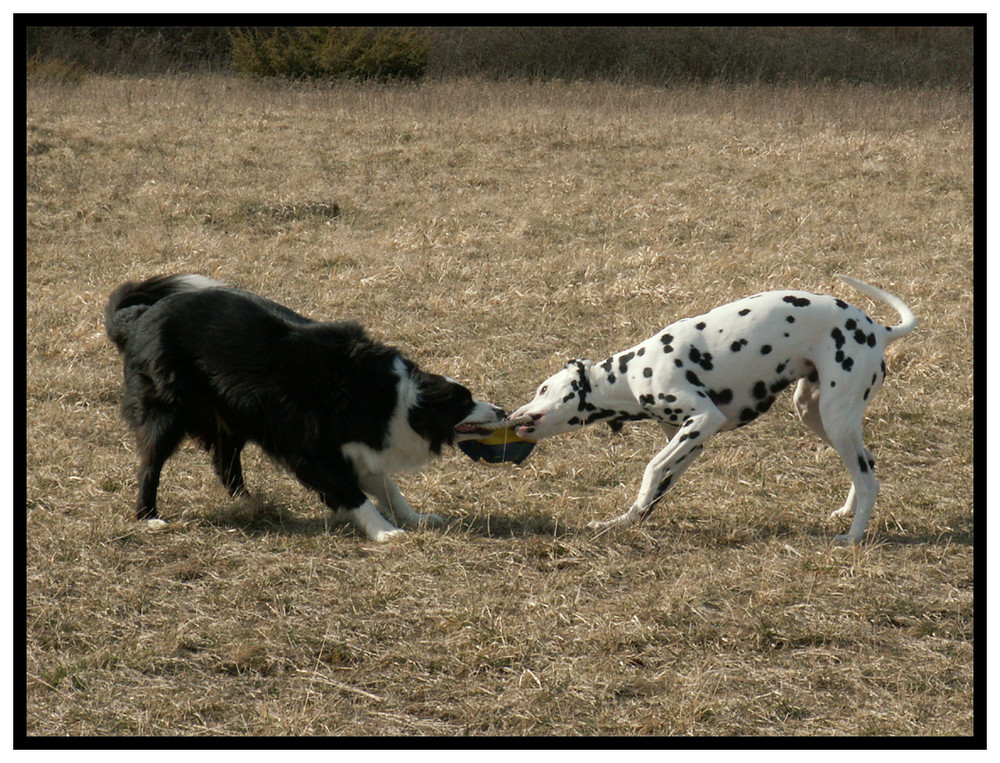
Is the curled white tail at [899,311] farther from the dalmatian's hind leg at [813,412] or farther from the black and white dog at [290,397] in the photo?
the black and white dog at [290,397]

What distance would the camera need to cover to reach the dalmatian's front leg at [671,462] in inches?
203

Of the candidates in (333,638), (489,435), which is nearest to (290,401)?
(489,435)

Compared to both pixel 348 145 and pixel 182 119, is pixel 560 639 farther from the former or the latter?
pixel 182 119

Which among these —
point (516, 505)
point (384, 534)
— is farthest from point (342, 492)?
point (516, 505)

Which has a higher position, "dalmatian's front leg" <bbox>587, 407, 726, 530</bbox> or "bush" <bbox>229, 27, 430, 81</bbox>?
"bush" <bbox>229, 27, 430, 81</bbox>

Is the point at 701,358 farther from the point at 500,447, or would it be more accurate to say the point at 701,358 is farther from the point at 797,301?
the point at 500,447

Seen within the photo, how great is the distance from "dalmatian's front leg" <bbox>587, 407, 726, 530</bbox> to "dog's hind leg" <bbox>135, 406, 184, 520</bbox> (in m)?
2.16

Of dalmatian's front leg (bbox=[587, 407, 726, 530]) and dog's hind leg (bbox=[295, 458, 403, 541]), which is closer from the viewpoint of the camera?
dalmatian's front leg (bbox=[587, 407, 726, 530])

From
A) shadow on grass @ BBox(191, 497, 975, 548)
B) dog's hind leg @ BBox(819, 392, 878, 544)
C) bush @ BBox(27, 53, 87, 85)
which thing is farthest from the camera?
bush @ BBox(27, 53, 87, 85)

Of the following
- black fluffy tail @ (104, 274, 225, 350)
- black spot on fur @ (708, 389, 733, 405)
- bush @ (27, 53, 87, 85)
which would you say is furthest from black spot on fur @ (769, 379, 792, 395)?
bush @ (27, 53, 87, 85)

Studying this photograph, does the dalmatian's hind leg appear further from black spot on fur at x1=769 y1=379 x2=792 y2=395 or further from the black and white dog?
the black and white dog

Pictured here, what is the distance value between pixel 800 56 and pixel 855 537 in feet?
70.6

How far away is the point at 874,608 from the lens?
4473mm

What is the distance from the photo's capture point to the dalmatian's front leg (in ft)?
16.9
